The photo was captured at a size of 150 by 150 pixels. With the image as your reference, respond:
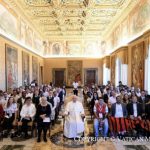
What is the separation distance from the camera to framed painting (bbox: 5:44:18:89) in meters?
13.7

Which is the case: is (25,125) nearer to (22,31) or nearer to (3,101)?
(3,101)

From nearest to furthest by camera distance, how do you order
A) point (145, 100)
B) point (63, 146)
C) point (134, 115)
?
point (63, 146), point (134, 115), point (145, 100)

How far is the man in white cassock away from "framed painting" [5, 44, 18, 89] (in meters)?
6.10

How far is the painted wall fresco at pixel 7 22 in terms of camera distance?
12866mm

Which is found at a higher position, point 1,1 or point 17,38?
point 1,1

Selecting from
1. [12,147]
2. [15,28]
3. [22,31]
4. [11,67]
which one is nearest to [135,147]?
[12,147]

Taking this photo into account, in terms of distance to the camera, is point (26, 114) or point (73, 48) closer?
point (26, 114)

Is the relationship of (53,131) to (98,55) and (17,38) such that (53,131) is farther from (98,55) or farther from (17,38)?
(98,55)

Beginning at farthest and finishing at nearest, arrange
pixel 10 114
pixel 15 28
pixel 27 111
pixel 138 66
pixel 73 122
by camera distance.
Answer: pixel 15 28, pixel 138 66, pixel 10 114, pixel 27 111, pixel 73 122

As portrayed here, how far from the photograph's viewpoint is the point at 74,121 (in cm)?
Result: 847

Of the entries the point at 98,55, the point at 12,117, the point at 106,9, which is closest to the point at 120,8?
the point at 106,9

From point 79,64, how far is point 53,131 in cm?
2182

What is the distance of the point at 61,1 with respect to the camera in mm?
15008

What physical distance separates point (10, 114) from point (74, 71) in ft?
73.1
